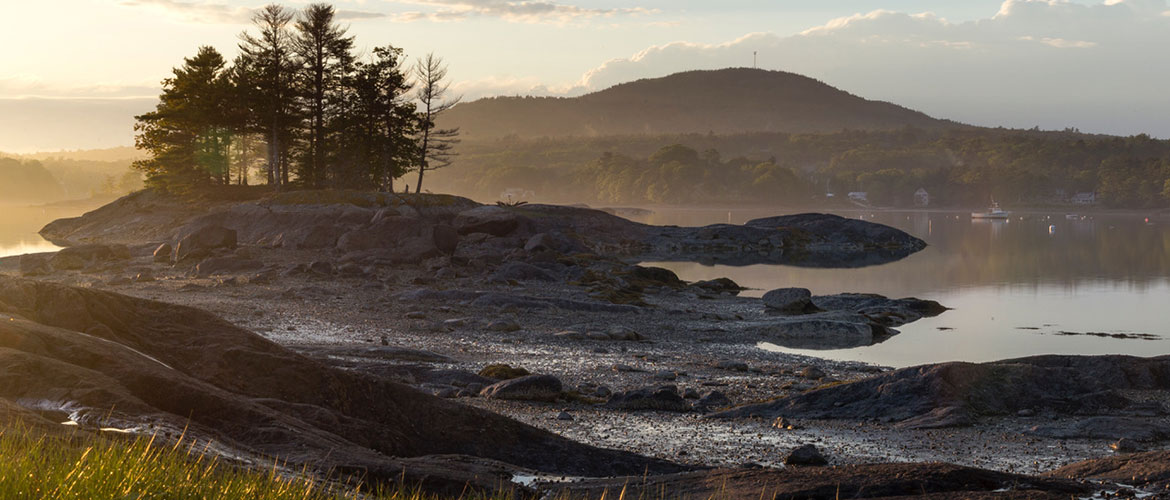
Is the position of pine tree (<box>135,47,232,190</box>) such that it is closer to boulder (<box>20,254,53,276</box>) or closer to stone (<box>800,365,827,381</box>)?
boulder (<box>20,254,53,276</box>)

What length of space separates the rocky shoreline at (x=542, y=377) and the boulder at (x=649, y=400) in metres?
0.04

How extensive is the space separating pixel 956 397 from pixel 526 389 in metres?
7.87

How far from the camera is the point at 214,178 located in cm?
8012

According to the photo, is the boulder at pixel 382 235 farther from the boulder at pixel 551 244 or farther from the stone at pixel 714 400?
the stone at pixel 714 400

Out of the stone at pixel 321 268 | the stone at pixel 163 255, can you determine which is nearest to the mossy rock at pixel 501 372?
the stone at pixel 321 268

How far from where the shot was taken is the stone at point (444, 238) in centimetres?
4962

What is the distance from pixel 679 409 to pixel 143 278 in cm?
2575

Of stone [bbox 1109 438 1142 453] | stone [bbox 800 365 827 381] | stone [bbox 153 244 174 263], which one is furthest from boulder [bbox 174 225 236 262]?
stone [bbox 1109 438 1142 453]

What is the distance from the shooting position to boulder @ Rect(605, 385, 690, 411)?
17297 mm

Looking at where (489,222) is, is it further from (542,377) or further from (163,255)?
(542,377)

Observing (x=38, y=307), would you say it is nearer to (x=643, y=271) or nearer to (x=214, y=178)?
(x=643, y=271)

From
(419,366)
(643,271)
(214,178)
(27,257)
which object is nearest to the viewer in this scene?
(419,366)

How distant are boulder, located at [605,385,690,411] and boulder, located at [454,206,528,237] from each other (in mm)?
44224

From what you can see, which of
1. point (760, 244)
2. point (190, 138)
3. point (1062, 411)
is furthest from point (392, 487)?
point (760, 244)
